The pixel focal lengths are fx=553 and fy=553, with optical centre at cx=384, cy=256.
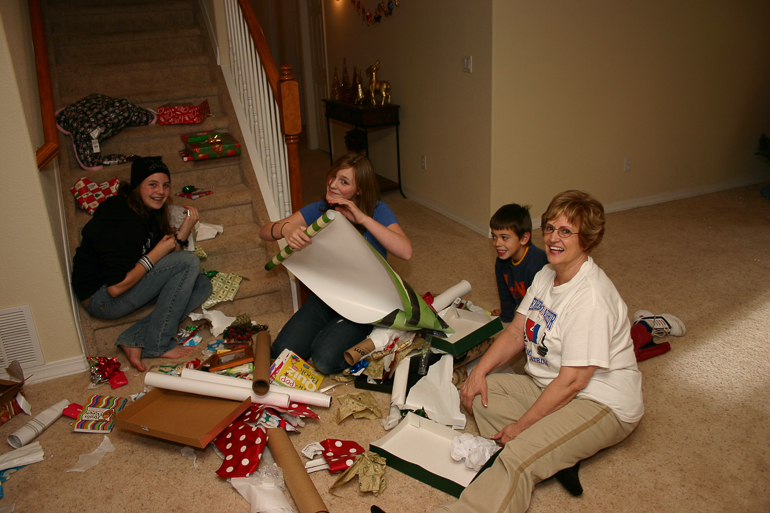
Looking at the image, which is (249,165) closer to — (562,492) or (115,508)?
(115,508)

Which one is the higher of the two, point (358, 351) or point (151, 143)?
point (151, 143)

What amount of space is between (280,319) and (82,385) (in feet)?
2.98

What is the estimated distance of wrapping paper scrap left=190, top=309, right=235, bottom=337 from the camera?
103 inches

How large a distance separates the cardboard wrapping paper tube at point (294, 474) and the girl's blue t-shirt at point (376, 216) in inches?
34.2

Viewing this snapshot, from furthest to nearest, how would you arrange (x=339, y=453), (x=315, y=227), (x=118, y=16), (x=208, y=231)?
1. (x=118, y=16)
2. (x=208, y=231)
3. (x=315, y=227)
4. (x=339, y=453)

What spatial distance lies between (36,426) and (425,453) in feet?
4.67

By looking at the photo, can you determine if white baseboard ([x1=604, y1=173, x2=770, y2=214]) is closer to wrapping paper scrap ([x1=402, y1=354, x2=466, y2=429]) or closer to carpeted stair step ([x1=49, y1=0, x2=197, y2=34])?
wrapping paper scrap ([x1=402, y1=354, x2=466, y2=429])

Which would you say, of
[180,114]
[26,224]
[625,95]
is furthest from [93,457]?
[625,95]

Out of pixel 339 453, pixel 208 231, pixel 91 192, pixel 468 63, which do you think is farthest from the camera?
pixel 468 63

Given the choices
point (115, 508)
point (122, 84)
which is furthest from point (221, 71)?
point (115, 508)

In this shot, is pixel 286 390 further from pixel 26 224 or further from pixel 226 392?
pixel 26 224

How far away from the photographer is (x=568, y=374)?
163 cm

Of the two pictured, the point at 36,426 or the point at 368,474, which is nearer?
the point at 368,474

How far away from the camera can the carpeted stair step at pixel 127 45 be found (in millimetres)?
3594
